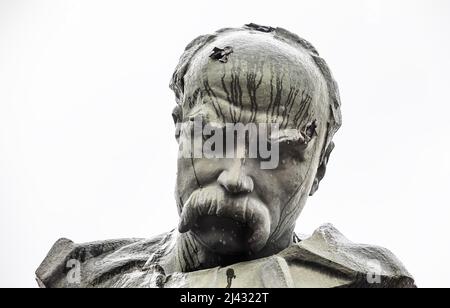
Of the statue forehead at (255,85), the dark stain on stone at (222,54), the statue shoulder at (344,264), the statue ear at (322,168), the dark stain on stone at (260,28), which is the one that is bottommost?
the statue shoulder at (344,264)

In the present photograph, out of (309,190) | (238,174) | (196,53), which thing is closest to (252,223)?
(238,174)

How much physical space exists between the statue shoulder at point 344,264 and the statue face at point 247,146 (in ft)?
0.62

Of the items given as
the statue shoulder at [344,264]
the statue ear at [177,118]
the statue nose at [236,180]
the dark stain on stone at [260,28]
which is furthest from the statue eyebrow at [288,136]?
the dark stain on stone at [260,28]

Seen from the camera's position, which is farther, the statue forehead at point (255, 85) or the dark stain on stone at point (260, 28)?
the dark stain on stone at point (260, 28)

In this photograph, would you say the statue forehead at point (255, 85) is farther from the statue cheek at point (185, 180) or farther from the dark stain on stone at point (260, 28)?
the dark stain on stone at point (260, 28)

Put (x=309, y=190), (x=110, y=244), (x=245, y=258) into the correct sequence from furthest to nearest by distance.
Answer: (x=110, y=244)
(x=309, y=190)
(x=245, y=258)

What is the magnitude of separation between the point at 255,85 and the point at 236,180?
55cm

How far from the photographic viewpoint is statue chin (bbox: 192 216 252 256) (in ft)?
15.0

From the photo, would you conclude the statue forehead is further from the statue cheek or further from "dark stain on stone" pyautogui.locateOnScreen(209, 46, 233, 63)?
the statue cheek

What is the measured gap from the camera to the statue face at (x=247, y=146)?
15.0 feet

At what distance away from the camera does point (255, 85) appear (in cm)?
476

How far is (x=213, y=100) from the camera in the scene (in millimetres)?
4785
